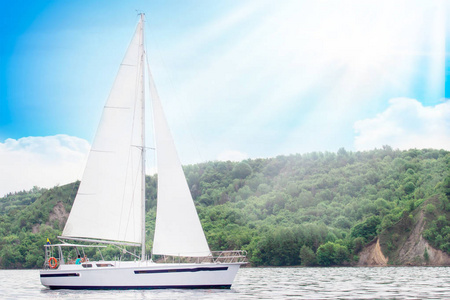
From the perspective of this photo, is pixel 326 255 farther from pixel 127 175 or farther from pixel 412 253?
pixel 127 175

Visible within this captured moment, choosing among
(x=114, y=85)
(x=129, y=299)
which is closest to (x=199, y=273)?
(x=129, y=299)

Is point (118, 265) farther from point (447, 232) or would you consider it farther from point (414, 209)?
point (414, 209)

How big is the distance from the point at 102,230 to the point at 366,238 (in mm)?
89567

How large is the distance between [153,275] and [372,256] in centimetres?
8360

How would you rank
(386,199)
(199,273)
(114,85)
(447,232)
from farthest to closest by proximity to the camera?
(386,199) < (447,232) < (114,85) < (199,273)

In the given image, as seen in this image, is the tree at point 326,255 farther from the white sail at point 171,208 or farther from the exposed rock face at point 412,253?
the white sail at point 171,208

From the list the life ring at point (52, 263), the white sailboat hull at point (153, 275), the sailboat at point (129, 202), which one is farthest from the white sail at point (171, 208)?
the life ring at point (52, 263)

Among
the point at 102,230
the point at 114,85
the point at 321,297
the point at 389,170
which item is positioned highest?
the point at 389,170

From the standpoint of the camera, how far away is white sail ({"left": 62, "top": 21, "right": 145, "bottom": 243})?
39.9m

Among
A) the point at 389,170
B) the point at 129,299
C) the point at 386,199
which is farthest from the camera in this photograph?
the point at 389,170

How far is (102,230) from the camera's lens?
39500mm

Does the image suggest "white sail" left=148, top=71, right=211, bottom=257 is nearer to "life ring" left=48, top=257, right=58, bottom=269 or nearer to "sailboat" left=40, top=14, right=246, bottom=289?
"sailboat" left=40, top=14, right=246, bottom=289

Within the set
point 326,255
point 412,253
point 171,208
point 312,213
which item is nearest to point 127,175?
point 171,208

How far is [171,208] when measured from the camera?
39375 millimetres
